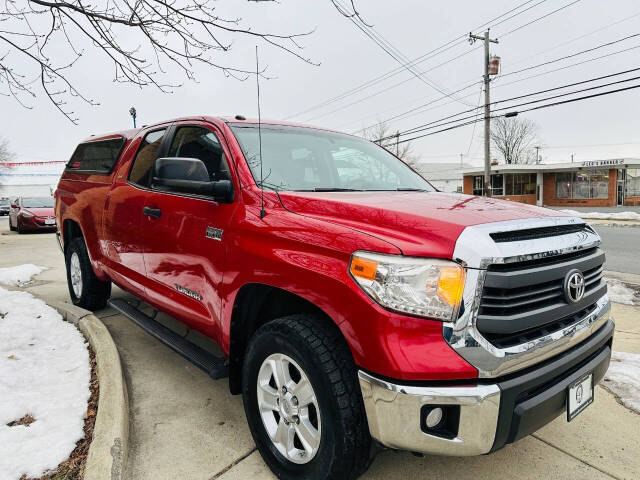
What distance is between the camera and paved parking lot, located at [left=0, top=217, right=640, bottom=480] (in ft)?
7.38

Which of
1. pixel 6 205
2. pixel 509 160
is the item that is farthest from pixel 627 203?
pixel 6 205

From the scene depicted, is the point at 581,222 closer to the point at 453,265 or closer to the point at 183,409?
the point at 453,265

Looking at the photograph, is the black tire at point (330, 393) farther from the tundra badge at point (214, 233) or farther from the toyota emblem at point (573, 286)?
the toyota emblem at point (573, 286)

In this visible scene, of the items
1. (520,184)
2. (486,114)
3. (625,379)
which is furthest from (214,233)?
(520,184)

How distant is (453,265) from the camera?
1690 millimetres

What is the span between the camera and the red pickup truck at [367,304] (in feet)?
5.49

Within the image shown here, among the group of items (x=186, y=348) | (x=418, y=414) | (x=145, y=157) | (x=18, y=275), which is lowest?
(x=18, y=275)

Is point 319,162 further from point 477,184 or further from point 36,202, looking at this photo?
point 477,184

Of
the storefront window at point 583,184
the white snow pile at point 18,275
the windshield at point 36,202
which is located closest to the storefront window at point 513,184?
the storefront window at point 583,184

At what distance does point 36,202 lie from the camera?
56.1 feet

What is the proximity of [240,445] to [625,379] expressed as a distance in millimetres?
2720

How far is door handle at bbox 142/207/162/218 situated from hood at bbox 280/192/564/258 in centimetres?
114

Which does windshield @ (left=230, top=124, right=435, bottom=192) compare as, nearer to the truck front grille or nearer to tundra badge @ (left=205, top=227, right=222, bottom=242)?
tundra badge @ (left=205, top=227, right=222, bottom=242)

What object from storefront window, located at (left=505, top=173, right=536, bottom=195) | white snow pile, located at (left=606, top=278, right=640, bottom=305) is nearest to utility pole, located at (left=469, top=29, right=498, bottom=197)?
storefront window, located at (left=505, top=173, right=536, bottom=195)
